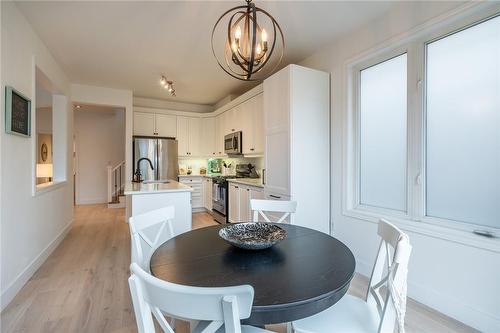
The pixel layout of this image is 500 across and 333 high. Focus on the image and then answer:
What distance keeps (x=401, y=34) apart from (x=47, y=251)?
4631mm

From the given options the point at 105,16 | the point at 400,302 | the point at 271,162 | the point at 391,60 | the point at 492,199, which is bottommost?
the point at 400,302

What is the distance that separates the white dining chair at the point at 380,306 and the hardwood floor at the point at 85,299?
73cm

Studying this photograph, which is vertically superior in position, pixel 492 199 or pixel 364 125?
pixel 364 125

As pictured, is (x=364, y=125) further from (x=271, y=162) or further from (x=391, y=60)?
(x=271, y=162)

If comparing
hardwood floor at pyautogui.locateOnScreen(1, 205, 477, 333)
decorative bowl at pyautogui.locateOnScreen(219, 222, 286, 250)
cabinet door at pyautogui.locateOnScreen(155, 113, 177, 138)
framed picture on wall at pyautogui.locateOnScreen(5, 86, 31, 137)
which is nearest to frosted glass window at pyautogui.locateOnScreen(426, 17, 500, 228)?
hardwood floor at pyautogui.locateOnScreen(1, 205, 477, 333)

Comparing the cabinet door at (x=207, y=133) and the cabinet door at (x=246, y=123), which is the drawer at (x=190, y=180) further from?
the cabinet door at (x=246, y=123)

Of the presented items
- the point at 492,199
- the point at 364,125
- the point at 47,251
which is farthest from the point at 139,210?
the point at 492,199

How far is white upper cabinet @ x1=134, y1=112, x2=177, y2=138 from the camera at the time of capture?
213 inches

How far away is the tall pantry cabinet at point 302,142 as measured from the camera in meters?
2.79

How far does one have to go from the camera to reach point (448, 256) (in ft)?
6.31

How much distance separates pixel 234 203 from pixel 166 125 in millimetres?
2693

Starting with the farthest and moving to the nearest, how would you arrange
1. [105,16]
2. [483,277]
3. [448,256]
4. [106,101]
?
[106,101], [105,16], [448,256], [483,277]

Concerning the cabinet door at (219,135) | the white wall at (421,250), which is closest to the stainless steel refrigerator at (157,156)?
the cabinet door at (219,135)

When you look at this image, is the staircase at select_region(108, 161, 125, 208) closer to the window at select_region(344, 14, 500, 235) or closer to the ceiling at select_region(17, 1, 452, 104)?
the ceiling at select_region(17, 1, 452, 104)
